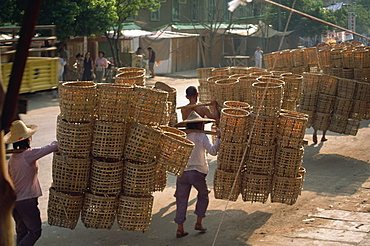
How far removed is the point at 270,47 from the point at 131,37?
16.2 meters

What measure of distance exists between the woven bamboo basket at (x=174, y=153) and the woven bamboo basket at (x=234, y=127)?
892 millimetres

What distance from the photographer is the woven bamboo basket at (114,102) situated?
5.20 meters

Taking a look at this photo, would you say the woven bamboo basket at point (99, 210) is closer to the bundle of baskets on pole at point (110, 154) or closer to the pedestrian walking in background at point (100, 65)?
the bundle of baskets on pole at point (110, 154)

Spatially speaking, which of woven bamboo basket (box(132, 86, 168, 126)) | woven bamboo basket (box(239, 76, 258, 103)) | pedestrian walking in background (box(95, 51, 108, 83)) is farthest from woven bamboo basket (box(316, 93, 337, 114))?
pedestrian walking in background (box(95, 51, 108, 83))

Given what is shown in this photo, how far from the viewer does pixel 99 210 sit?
210 inches

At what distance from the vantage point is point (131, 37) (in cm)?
2781

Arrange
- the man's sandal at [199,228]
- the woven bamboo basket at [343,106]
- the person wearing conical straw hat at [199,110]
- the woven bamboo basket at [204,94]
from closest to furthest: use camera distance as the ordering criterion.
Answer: the man's sandal at [199,228] < the person wearing conical straw hat at [199,110] < the woven bamboo basket at [204,94] < the woven bamboo basket at [343,106]

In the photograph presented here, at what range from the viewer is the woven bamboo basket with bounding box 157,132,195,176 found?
524 centimetres

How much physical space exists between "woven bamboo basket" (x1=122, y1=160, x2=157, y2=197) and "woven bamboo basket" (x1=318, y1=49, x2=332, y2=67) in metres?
6.62

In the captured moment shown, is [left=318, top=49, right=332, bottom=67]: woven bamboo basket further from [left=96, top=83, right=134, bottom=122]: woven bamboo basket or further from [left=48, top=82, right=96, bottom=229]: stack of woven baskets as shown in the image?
[left=48, top=82, right=96, bottom=229]: stack of woven baskets

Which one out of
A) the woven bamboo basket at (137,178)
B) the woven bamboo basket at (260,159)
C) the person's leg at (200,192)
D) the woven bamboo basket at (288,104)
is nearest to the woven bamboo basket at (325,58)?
the woven bamboo basket at (288,104)

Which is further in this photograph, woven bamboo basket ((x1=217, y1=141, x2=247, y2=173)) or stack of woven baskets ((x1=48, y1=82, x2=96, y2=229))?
woven bamboo basket ((x1=217, y1=141, x2=247, y2=173))

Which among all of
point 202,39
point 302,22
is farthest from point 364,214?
point 302,22

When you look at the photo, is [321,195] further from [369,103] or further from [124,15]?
[124,15]
